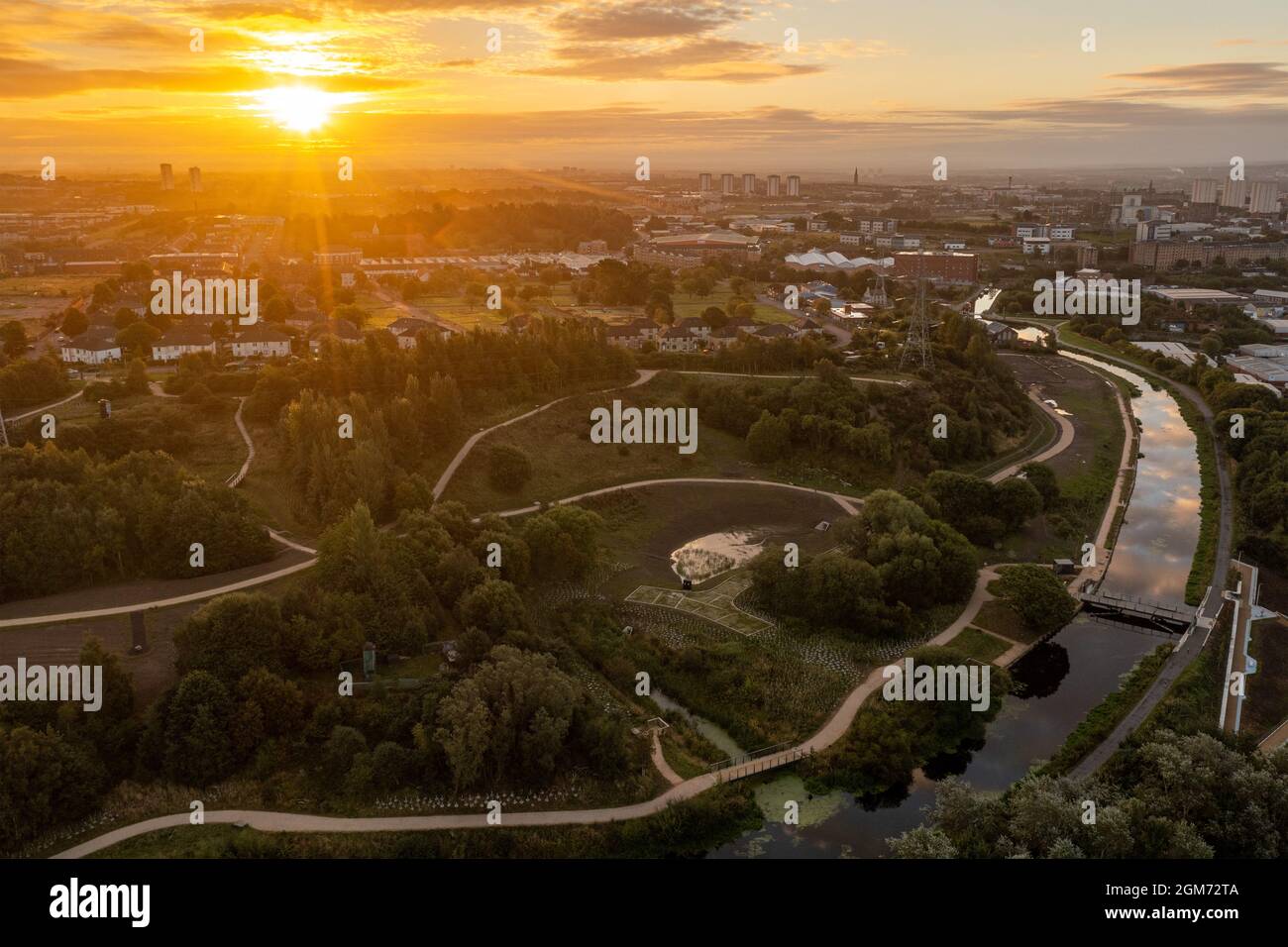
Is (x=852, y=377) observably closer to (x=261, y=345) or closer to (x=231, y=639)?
(x=261, y=345)

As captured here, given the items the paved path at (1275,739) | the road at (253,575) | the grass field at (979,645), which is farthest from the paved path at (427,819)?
the paved path at (1275,739)

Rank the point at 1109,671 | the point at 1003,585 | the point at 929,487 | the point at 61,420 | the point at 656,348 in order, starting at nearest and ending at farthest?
1. the point at 1109,671
2. the point at 1003,585
3. the point at 929,487
4. the point at 61,420
5. the point at 656,348

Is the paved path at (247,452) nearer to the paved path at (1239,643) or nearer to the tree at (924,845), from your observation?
the tree at (924,845)

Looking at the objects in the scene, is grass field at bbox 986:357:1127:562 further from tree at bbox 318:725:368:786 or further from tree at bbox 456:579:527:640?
tree at bbox 318:725:368:786

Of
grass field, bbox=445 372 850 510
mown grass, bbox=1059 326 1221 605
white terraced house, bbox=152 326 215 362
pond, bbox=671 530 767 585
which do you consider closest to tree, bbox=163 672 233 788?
grass field, bbox=445 372 850 510
